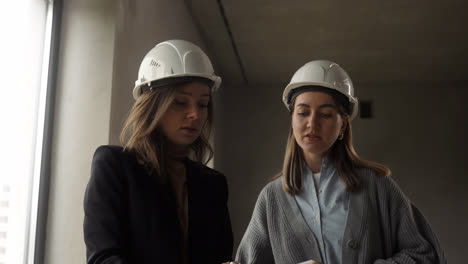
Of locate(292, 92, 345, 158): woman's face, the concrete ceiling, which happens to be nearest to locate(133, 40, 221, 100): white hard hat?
locate(292, 92, 345, 158): woman's face

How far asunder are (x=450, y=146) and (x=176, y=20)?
17.0 feet

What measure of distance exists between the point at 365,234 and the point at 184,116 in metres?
0.88

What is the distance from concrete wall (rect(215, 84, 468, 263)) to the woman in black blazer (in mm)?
5316

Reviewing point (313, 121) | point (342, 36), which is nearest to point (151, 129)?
point (313, 121)

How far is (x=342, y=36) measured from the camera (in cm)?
535

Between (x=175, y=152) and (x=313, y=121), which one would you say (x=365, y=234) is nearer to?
(x=313, y=121)

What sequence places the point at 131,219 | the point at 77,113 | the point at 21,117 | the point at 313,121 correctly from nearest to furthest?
the point at 131,219 < the point at 313,121 < the point at 21,117 < the point at 77,113

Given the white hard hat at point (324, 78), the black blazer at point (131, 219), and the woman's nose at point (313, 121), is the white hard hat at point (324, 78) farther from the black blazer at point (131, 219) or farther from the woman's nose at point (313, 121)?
the black blazer at point (131, 219)

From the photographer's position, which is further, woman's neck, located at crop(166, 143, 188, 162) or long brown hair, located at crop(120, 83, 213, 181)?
woman's neck, located at crop(166, 143, 188, 162)

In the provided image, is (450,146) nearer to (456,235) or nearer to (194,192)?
(456,235)

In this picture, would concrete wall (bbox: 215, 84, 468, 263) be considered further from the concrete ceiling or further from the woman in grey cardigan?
the woman in grey cardigan

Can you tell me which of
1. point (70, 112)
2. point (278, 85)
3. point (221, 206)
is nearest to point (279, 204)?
point (221, 206)

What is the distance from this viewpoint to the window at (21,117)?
191cm

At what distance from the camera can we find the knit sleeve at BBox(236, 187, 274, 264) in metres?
1.95
